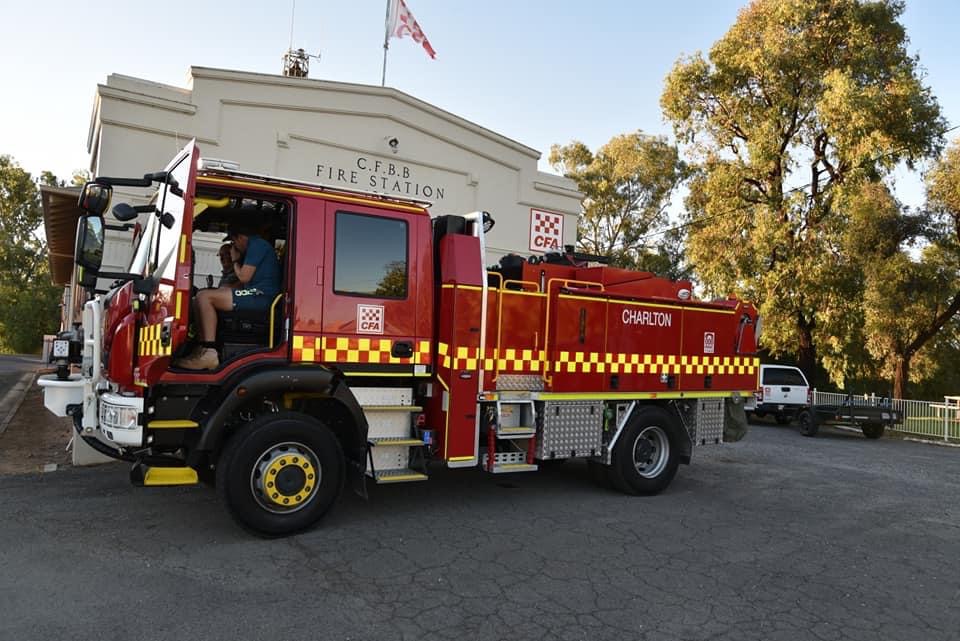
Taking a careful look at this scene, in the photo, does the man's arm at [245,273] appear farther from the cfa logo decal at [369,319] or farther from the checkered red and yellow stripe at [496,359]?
the checkered red and yellow stripe at [496,359]

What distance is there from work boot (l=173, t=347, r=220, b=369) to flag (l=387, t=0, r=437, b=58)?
10005mm

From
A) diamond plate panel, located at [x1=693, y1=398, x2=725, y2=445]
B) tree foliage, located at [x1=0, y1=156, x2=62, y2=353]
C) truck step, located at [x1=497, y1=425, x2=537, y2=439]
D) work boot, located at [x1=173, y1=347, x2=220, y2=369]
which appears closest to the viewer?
work boot, located at [x1=173, y1=347, x2=220, y2=369]

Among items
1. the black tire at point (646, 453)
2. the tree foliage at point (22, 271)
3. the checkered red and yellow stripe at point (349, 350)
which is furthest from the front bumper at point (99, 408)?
the tree foliage at point (22, 271)

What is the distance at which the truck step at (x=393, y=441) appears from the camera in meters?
5.53

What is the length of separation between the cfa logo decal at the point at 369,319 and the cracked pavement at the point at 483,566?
1675mm

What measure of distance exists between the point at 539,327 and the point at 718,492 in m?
3.10

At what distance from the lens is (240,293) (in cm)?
525

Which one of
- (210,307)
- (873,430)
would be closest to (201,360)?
(210,307)

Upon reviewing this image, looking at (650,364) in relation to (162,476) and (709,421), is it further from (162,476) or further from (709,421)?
(162,476)

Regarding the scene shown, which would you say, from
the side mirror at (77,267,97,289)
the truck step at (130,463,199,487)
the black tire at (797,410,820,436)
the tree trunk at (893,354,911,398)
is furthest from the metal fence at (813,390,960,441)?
the side mirror at (77,267,97,289)

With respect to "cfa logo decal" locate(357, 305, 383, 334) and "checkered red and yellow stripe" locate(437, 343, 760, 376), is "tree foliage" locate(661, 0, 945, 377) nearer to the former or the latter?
"checkered red and yellow stripe" locate(437, 343, 760, 376)

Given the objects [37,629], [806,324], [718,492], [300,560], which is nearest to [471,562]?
[300,560]

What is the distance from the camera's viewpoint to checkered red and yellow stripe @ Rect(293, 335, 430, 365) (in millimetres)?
5199

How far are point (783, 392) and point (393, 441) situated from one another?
1533cm
